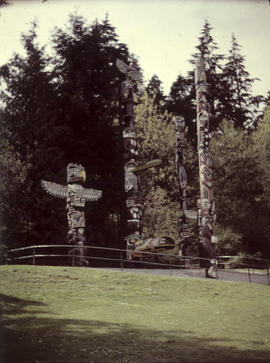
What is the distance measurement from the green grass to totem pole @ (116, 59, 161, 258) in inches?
75.8

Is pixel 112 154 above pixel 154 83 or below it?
below

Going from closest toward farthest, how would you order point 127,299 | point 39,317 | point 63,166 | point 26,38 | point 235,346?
1. point 235,346
2. point 39,317
3. point 127,299
4. point 26,38
5. point 63,166

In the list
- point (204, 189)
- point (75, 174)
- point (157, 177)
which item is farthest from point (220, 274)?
point (157, 177)

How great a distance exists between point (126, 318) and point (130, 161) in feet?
20.9

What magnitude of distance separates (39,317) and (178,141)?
10.3 meters

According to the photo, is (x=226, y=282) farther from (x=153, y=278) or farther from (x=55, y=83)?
(x=55, y=83)

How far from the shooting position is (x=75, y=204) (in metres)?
11.9

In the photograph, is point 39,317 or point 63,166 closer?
point 39,317

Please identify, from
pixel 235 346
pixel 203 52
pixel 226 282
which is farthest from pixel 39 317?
pixel 203 52

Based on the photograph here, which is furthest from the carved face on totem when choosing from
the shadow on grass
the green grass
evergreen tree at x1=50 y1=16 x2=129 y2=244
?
evergreen tree at x1=50 y1=16 x2=129 y2=244

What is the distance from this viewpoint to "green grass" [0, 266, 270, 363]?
19.8 ft

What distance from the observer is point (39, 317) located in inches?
295

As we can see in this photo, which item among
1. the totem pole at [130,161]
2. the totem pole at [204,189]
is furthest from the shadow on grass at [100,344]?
the totem pole at [204,189]

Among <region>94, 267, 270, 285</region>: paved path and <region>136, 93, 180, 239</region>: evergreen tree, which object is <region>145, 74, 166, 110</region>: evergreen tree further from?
<region>94, 267, 270, 285</region>: paved path
